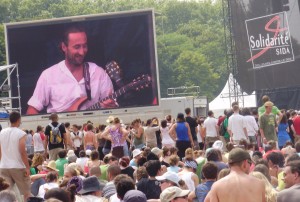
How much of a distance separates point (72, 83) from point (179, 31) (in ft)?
328

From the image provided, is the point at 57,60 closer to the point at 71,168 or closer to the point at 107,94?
the point at 107,94

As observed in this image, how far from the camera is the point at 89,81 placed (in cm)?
4281

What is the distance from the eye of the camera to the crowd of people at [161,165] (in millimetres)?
11023

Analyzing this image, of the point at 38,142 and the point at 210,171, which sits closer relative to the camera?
the point at 210,171

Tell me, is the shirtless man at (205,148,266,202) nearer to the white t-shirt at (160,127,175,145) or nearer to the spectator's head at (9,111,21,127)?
the spectator's head at (9,111,21,127)

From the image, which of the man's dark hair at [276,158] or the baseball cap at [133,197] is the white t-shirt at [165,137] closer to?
the man's dark hair at [276,158]

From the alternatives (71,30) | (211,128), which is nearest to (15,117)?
(211,128)

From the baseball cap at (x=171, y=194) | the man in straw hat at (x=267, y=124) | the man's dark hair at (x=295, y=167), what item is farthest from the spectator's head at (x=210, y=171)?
the man in straw hat at (x=267, y=124)

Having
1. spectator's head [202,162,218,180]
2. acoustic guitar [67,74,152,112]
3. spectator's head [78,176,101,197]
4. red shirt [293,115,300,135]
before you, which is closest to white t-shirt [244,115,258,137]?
red shirt [293,115,300,135]

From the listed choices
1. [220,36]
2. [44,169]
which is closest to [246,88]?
[44,169]

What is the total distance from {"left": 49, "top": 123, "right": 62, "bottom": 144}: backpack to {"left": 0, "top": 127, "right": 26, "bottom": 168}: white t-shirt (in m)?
6.82

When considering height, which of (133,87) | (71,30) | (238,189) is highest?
(71,30)

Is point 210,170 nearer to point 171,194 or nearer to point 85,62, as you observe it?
point 171,194

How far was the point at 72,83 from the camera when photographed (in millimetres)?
43094
